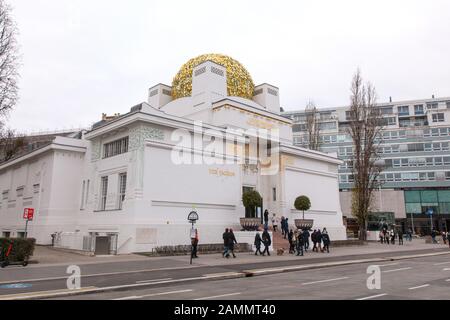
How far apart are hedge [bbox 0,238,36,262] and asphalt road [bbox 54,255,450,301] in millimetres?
8738

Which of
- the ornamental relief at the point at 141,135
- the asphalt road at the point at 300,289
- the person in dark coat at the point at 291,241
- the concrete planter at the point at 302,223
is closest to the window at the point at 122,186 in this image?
the ornamental relief at the point at 141,135

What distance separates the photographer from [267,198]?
3362 centimetres

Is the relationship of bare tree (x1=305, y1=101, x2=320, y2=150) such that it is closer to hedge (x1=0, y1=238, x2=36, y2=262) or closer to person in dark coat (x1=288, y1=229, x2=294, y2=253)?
person in dark coat (x1=288, y1=229, x2=294, y2=253)

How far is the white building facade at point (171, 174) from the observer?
81.3ft

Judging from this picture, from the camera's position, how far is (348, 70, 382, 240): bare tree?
39469mm

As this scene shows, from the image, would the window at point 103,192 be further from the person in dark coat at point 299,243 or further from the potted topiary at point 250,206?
the person in dark coat at point 299,243

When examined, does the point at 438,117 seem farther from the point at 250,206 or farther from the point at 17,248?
the point at 17,248

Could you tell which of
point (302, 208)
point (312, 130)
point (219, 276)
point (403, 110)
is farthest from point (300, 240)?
point (403, 110)

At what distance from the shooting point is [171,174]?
2583cm

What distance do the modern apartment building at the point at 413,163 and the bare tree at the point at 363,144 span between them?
26.1 m

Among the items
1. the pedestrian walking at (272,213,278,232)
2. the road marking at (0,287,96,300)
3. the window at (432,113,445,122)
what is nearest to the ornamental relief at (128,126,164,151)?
the pedestrian walking at (272,213,278,232)

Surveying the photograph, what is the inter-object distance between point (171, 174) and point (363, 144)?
24.8m

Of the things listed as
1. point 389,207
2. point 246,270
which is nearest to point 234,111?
point 246,270
